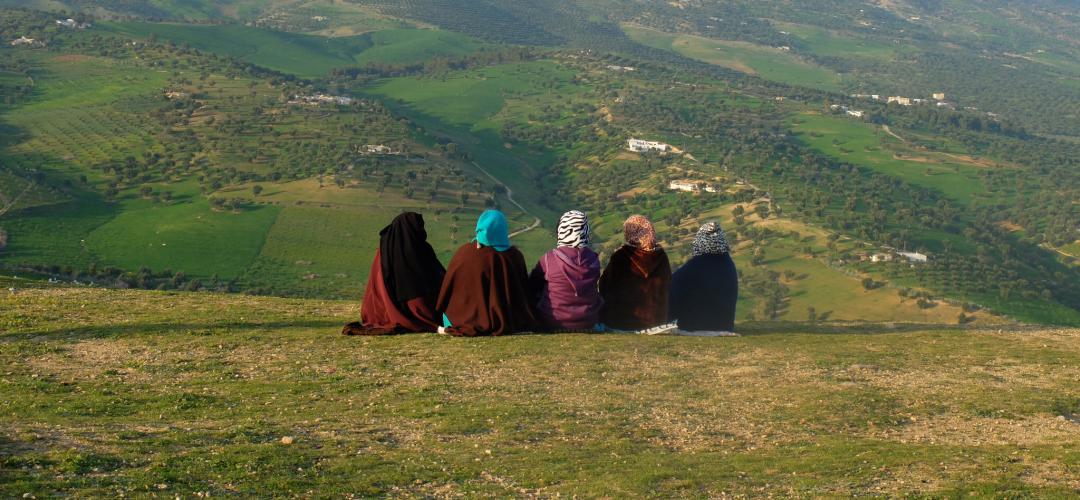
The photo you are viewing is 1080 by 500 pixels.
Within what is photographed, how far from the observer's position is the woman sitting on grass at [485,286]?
19.7 meters

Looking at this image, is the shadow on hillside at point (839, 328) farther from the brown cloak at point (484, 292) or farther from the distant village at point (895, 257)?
the distant village at point (895, 257)

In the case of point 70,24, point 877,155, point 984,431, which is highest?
point 70,24

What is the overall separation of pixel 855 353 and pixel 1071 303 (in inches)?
3372

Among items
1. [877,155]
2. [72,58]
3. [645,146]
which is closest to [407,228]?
[645,146]

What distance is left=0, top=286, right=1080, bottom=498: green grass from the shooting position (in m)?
11.8

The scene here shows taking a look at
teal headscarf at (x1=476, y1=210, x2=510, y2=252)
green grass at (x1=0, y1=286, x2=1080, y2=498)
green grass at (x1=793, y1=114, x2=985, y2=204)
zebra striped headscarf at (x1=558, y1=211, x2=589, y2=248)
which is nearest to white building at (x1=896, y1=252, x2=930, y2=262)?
green grass at (x1=793, y1=114, x2=985, y2=204)

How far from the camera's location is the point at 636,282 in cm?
2089

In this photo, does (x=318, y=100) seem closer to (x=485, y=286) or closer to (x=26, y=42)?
(x=26, y=42)

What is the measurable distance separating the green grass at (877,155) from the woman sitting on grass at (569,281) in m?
134

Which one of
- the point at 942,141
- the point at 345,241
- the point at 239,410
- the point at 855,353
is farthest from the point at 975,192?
the point at 239,410

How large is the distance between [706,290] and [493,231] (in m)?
5.31

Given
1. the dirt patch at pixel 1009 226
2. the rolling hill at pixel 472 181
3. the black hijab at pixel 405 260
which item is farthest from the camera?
the dirt patch at pixel 1009 226

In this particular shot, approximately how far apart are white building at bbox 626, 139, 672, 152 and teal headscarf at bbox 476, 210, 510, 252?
433 feet

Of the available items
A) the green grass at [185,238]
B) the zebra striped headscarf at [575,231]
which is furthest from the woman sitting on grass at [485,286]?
the green grass at [185,238]
